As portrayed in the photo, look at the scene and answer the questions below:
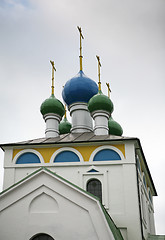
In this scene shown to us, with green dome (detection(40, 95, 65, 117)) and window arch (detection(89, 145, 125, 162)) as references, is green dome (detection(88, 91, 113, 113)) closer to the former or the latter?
green dome (detection(40, 95, 65, 117))

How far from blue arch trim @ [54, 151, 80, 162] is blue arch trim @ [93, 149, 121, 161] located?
0.68 metres

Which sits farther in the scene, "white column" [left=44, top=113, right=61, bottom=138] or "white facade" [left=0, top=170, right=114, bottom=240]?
"white column" [left=44, top=113, right=61, bottom=138]

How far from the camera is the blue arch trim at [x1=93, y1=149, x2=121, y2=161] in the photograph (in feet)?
Answer: 42.5

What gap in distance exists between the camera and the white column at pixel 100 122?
47.7 feet

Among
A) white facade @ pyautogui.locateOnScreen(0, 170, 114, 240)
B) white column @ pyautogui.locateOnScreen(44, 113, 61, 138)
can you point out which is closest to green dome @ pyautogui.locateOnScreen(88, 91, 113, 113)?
white column @ pyautogui.locateOnScreen(44, 113, 61, 138)

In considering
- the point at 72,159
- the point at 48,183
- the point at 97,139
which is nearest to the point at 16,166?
the point at 72,159

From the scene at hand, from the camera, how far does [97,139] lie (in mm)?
A: 13391

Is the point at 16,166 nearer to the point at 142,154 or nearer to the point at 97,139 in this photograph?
the point at 97,139

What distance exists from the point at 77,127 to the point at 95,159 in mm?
2693

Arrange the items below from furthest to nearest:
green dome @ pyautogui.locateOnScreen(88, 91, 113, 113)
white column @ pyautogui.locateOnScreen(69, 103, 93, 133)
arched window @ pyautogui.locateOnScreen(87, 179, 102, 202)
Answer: white column @ pyautogui.locateOnScreen(69, 103, 93, 133), green dome @ pyautogui.locateOnScreen(88, 91, 113, 113), arched window @ pyautogui.locateOnScreen(87, 179, 102, 202)

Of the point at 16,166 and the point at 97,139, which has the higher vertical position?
the point at 97,139

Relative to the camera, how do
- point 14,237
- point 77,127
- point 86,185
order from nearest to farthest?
1. point 14,237
2. point 86,185
3. point 77,127

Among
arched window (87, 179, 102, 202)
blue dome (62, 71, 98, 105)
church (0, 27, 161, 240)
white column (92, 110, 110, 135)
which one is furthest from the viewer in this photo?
blue dome (62, 71, 98, 105)

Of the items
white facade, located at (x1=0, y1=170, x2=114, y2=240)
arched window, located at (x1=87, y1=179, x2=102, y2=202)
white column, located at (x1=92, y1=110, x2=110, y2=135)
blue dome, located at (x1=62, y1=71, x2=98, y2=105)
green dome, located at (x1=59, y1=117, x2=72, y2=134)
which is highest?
blue dome, located at (x1=62, y1=71, x2=98, y2=105)
